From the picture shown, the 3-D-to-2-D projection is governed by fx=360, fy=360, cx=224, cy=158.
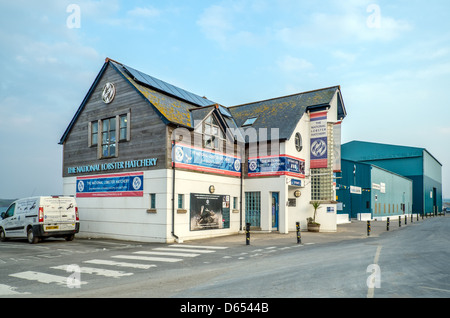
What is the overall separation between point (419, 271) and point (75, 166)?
19.7m

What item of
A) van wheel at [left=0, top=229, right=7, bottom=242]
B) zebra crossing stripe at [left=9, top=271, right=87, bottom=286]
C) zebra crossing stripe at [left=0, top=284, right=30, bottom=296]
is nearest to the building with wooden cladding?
van wheel at [left=0, top=229, right=7, bottom=242]

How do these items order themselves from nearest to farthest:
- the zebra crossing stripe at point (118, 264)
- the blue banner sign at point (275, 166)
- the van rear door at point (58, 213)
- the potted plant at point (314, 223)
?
the zebra crossing stripe at point (118, 264) < the van rear door at point (58, 213) < the blue banner sign at point (275, 166) < the potted plant at point (314, 223)

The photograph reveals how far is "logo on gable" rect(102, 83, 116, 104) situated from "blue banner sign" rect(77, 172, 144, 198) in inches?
176

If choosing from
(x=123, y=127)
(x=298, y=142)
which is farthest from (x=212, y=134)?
(x=298, y=142)

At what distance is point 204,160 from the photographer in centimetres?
2055

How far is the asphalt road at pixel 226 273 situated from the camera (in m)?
7.51

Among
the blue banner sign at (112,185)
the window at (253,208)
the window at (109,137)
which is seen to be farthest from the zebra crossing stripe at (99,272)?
the window at (253,208)

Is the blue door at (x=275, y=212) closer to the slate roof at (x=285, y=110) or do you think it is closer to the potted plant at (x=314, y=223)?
the potted plant at (x=314, y=223)

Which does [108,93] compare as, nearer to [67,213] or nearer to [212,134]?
[212,134]

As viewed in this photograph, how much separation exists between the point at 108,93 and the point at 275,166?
11140mm

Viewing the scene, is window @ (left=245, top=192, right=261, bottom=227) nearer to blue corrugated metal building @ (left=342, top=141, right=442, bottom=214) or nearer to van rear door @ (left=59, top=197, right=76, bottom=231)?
van rear door @ (left=59, top=197, right=76, bottom=231)

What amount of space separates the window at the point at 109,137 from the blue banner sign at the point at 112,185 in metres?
1.43
